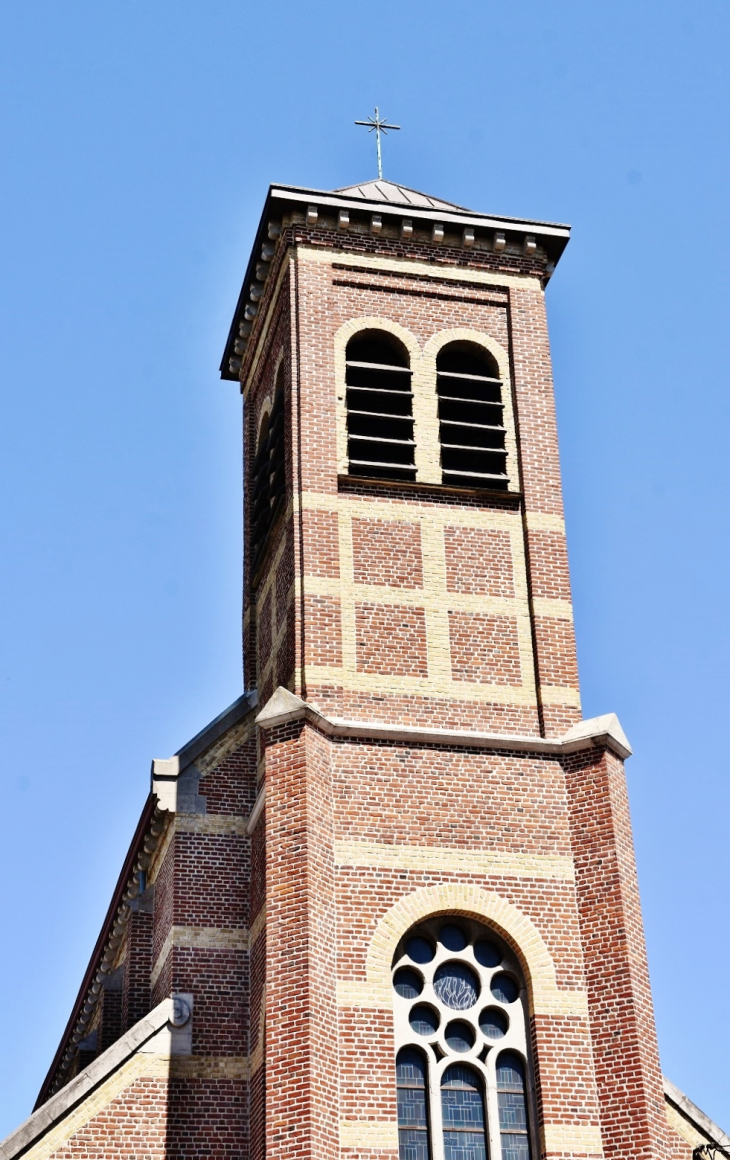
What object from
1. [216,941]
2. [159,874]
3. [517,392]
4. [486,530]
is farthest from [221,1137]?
[517,392]

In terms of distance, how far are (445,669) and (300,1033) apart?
507 cm

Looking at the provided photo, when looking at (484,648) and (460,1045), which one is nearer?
(460,1045)

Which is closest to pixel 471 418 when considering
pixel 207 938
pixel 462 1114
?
pixel 207 938

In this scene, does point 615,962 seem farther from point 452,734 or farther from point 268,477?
point 268,477

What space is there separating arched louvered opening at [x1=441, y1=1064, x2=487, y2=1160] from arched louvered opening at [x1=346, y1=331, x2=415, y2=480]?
742 cm

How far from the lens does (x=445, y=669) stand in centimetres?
2072

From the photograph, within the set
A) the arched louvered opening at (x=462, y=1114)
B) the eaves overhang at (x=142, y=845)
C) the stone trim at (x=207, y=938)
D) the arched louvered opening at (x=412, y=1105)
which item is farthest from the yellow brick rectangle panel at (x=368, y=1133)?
the eaves overhang at (x=142, y=845)

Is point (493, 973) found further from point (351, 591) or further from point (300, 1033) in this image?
point (351, 591)

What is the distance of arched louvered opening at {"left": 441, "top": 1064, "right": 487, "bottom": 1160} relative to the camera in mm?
17906

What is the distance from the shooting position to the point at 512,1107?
18281 millimetres

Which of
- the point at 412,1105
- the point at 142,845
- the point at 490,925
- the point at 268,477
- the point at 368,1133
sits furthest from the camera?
the point at 268,477

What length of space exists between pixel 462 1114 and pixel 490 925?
2.06 metres

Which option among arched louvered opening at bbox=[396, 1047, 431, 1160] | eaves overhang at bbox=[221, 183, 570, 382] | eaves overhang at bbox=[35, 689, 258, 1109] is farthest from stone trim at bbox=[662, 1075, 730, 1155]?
eaves overhang at bbox=[221, 183, 570, 382]

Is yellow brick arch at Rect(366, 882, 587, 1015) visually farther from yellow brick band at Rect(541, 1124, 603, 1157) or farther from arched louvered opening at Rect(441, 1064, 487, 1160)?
yellow brick band at Rect(541, 1124, 603, 1157)
